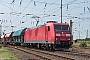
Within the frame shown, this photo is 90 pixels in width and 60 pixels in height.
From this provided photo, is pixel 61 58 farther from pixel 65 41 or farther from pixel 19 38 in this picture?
pixel 19 38

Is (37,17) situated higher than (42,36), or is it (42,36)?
(37,17)

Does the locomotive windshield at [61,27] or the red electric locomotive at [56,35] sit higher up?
the locomotive windshield at [61,27]

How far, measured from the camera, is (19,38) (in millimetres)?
44625

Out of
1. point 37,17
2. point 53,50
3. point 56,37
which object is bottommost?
point 53,50

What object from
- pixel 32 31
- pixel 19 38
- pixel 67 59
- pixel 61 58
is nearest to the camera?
pixel 67 59

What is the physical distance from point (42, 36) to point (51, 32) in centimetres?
312

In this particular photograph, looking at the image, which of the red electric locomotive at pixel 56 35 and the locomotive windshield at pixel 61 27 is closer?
the red electric locomotive at pixel 56 35

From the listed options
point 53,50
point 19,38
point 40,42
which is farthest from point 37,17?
point 53,50

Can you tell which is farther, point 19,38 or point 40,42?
point 19,38

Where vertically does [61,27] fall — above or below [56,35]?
above

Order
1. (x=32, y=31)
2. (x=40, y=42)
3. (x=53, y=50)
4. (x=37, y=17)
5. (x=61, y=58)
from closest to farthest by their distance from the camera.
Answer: (x=61, y=58) < (x=53, y=50) < (x=40, y=42) < (x=32, y=31) < (x=37, y=17)

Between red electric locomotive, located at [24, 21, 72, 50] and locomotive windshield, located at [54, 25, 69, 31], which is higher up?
locomotive windshield, located at [54, 25, 69, 31]

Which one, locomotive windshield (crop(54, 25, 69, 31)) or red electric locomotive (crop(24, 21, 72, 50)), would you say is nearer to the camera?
red electric locomotive (crop(24, 21, 72, 50))

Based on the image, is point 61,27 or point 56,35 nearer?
point 56,35
